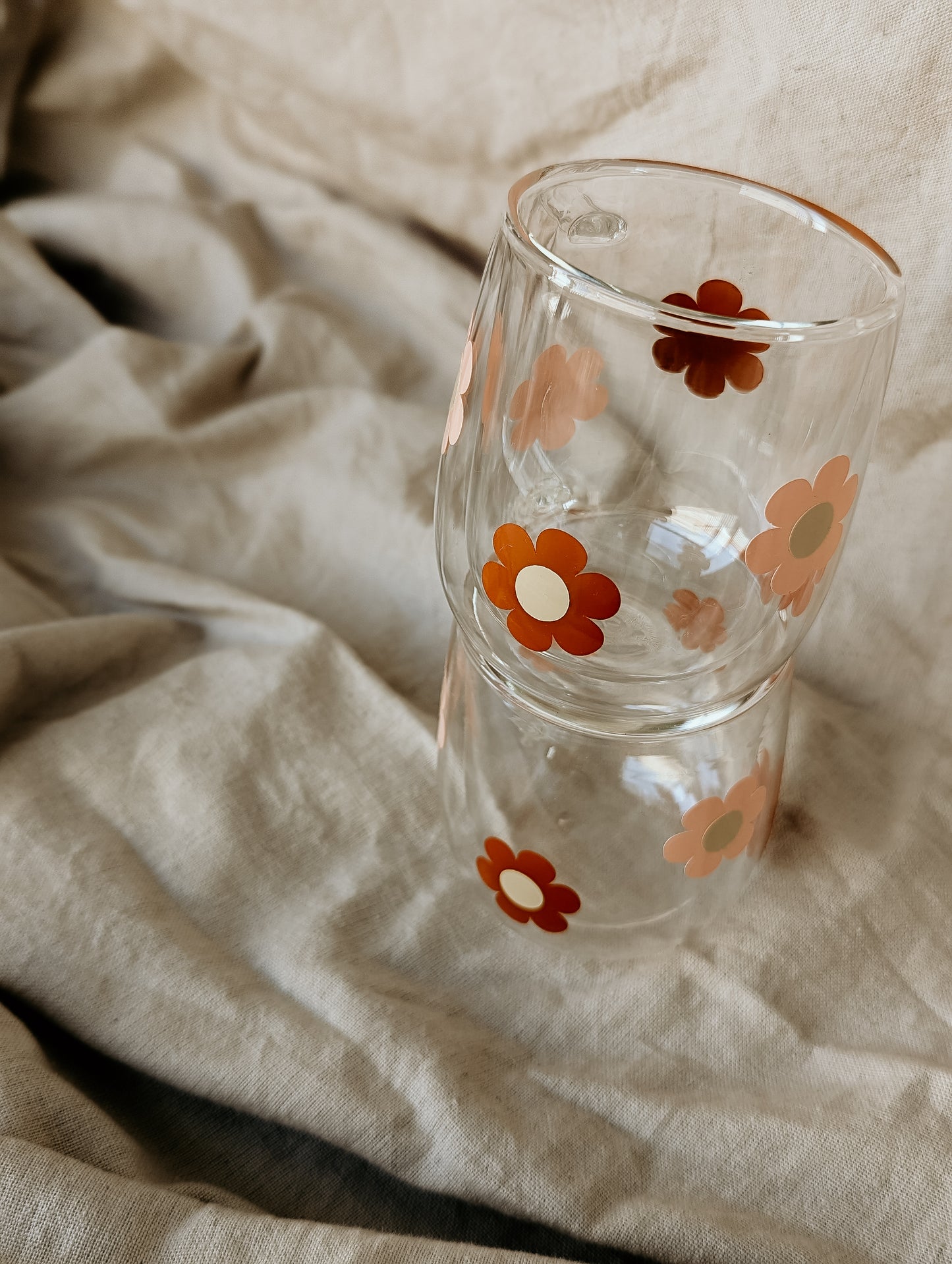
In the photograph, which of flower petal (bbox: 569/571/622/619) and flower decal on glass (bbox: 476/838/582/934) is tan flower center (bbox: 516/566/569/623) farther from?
flower decal on glass (bbox: 476/838/582/934)

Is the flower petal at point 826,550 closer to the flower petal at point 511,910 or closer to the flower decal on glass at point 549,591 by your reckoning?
the flower decal on glass at point 549,591

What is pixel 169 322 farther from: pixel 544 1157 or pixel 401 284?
pixel 544 1157

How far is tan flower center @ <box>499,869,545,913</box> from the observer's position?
495 mm

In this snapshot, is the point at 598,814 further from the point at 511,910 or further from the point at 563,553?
the point at 563,553

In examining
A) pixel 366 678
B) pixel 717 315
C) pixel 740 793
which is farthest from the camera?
pixel 366 678

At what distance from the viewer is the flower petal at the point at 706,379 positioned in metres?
0.43

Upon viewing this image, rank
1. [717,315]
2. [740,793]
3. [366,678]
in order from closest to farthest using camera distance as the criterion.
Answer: [717,315]
[740,793]
[366,678]

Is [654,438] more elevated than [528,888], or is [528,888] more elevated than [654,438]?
[654,438]

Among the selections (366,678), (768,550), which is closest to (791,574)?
(768,550)

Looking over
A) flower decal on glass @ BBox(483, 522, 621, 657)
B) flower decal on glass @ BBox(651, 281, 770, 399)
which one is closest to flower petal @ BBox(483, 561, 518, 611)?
flower decal on glass @ BBox(483, 522, 621, 657)

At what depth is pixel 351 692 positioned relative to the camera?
59 cm

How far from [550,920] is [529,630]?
154 millimetres

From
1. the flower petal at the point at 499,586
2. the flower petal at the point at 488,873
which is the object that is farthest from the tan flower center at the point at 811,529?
the flower petal at the point at 488,873

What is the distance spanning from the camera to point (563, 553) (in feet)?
1.29
